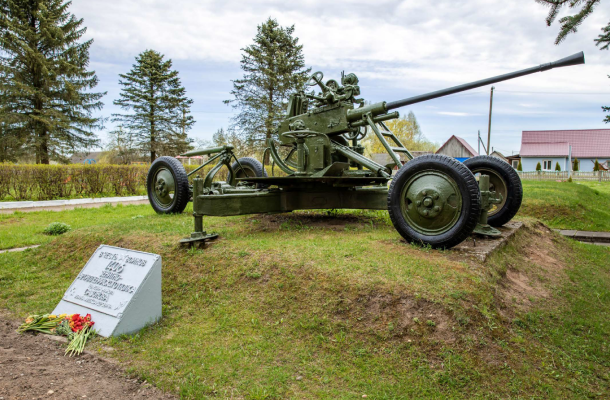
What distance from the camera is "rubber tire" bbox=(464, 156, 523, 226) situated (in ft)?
18.7

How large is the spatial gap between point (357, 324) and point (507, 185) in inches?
135

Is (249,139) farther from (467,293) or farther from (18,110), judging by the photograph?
(467,293)

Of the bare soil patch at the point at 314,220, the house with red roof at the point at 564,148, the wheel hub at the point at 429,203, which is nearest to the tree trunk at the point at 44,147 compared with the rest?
the bare soil patch at the point at 314,220

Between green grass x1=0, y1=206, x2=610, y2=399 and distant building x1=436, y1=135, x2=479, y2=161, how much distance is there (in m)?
43.1

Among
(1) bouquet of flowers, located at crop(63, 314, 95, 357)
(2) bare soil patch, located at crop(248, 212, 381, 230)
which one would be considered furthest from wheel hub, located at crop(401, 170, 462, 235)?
(1) bouquet of flowers, located at crop(63, 314, 95, 357)

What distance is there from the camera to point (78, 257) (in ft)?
19.7

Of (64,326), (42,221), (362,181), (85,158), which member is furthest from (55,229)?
→ (85,158)

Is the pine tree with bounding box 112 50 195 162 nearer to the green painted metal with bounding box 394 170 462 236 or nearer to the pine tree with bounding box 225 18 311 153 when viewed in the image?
the pine tree with bounding box 225 18 311 153

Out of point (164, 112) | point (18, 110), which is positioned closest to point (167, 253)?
point (18, 110)

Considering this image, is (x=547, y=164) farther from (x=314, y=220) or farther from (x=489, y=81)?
(x=489, y=81)

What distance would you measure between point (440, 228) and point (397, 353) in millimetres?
1621

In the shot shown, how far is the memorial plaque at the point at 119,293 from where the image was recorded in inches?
153

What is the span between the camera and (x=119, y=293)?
13.2ft

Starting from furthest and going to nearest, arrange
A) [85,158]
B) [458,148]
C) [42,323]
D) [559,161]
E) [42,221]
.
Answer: [458,148] < [559,161] < [85,158] < [42,221] < [42,323]
